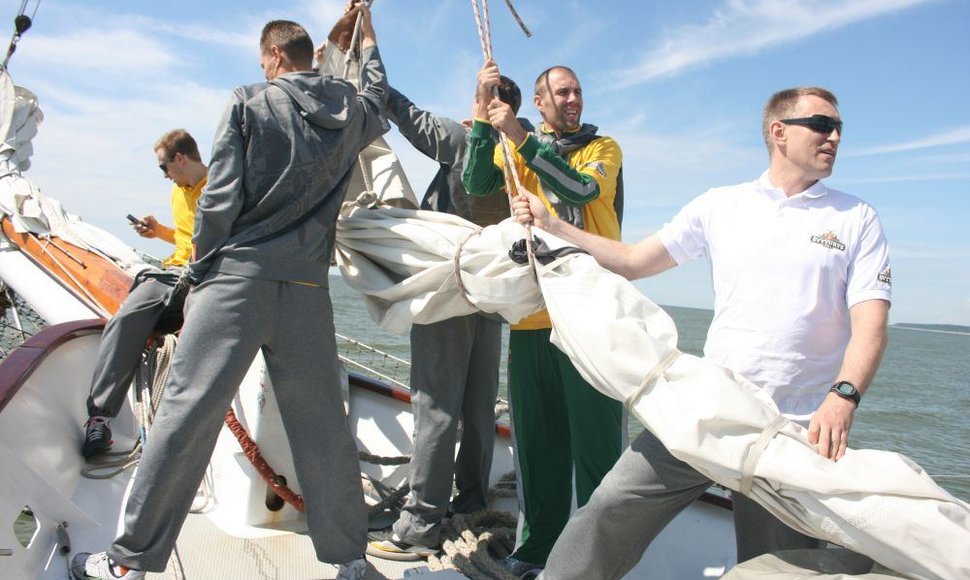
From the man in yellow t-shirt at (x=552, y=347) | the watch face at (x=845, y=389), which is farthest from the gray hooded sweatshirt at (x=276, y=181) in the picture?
the watch face at (x=845, y=389)

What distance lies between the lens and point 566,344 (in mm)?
1943

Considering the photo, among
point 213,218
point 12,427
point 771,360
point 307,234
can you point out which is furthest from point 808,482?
point 12,427

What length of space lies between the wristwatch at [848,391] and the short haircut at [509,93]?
1.70 metres

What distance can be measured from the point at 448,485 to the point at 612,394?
1121 mm

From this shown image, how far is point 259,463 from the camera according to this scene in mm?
2715

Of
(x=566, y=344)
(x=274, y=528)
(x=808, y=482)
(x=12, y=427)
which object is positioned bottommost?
(x=274, y=528)

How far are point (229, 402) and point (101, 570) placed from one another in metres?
0.56

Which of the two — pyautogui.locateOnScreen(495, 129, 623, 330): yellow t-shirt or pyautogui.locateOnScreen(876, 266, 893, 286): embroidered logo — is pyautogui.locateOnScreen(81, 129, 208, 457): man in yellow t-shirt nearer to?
pyautogui.locateOnScreen(495, 129, 623, 330): yellow t-shirt

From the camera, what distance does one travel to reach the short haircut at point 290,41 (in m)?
2.39

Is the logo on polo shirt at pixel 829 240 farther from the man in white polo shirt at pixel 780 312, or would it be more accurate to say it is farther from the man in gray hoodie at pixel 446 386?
the man in gray hoodie at pixel 446 386

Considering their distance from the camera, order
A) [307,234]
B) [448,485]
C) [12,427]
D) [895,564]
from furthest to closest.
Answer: [448,485], [12,427], [307,234], [895,564]

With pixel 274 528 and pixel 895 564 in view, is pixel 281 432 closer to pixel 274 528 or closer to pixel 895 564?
pixel 274 528

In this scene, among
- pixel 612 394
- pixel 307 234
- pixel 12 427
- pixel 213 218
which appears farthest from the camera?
pixel 12 427

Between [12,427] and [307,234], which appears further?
[12,427]
